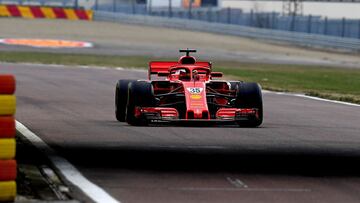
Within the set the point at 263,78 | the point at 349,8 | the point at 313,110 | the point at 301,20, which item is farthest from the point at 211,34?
the point at 313,110

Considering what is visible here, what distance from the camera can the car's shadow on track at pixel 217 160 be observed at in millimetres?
13250

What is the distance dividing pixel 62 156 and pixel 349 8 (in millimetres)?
83835

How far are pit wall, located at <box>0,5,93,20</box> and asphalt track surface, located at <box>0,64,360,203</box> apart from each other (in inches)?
2466

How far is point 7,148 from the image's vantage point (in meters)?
10.3

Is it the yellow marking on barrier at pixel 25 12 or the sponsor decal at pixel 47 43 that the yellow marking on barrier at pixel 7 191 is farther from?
the yellow marking on barrier at pixel 25 12

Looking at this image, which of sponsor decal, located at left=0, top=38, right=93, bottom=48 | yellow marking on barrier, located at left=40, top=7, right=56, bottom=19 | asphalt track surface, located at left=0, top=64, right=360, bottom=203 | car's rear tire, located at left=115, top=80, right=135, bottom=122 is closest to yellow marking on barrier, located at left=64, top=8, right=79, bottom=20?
yellow marking on barrier, located at left=40, top=7, right=56, bottom=19

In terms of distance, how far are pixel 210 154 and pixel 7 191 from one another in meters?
5.07

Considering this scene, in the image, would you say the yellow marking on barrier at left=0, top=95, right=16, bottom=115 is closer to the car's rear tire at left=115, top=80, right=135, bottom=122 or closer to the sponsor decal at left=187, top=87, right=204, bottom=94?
the sponsor decal at left=187, top=87, right=204, bottom=94

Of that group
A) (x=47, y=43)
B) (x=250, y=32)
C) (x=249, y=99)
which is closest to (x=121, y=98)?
(x=249, y=99)

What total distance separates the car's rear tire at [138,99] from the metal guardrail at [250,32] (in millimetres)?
47775

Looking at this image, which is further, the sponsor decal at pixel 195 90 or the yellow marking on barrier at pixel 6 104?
the sponsor decal at pixel 195 90

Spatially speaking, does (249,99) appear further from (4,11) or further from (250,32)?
(4,11)

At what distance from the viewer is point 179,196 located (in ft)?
36.4

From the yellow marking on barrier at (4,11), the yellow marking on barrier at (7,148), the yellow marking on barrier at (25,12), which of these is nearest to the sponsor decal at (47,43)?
the yellow marking on barrier at (4,11)
